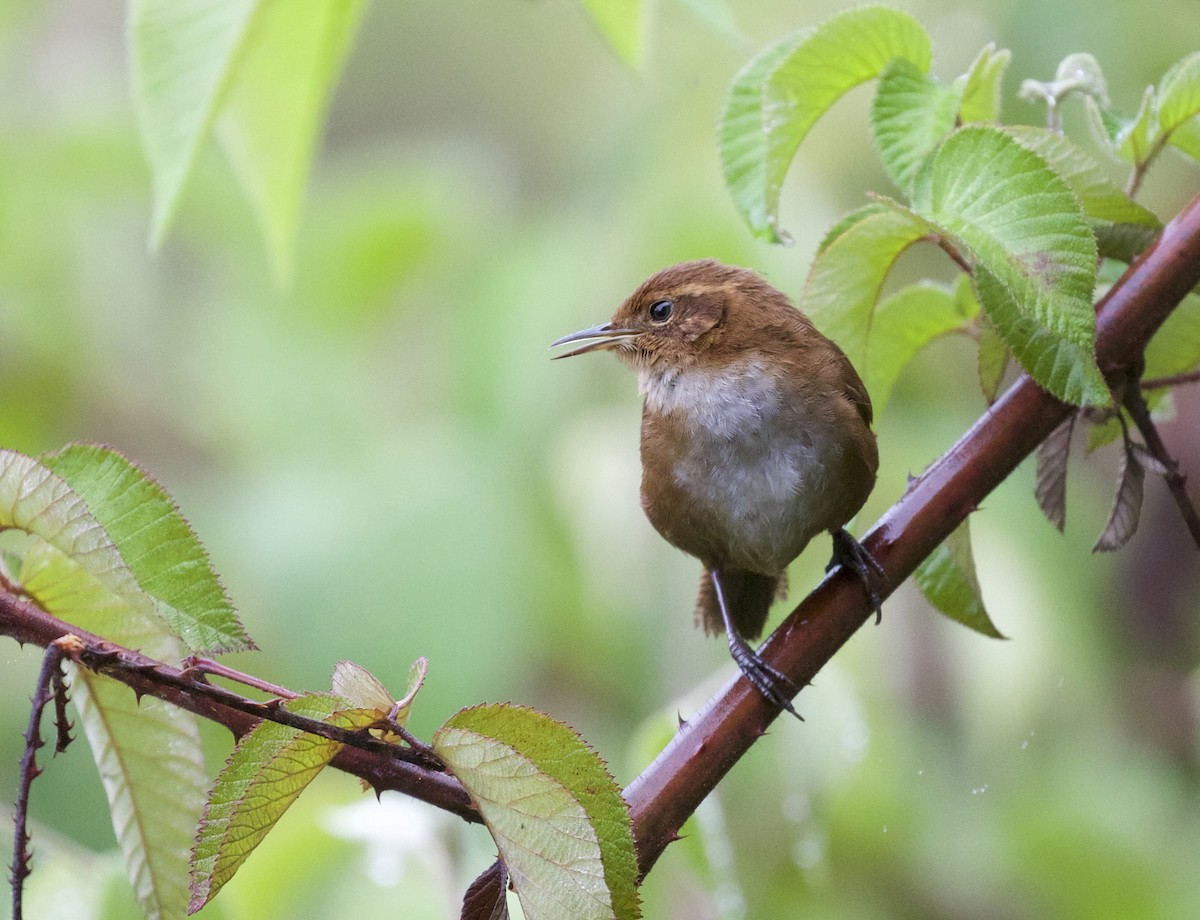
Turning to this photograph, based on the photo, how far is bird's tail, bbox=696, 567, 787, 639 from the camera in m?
2.00

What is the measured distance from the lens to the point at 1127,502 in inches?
51.6

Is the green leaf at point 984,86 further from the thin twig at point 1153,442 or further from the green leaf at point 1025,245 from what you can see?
the thin twig at point 1153,442

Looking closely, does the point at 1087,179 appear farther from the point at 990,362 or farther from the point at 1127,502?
the point at 1127,502

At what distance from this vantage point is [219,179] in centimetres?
362

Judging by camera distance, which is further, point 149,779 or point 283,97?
point 283,97

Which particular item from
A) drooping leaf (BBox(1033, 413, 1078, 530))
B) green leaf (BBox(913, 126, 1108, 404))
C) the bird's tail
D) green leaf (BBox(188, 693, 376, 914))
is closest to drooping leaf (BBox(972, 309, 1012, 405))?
drooping leaf (BBox(1033, 413, 1078, 530))

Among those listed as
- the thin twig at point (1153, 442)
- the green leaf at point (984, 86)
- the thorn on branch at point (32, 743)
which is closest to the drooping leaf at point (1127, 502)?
the thin twig at point (1153, 442)

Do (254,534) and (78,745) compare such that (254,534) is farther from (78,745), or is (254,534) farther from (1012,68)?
(1012,68)

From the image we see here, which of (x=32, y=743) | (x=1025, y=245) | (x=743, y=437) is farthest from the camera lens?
(x=743, y=437)

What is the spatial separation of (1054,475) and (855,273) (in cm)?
29

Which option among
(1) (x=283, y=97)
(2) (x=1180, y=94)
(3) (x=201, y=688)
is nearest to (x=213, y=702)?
(3) (x=201, y=688)

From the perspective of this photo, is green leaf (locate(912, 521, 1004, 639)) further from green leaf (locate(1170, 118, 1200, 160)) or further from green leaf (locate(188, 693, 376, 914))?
green leaf (locate(188, 693, 376, 914))

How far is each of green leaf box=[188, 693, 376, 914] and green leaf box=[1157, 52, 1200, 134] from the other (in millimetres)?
967

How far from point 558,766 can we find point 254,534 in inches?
84.5
